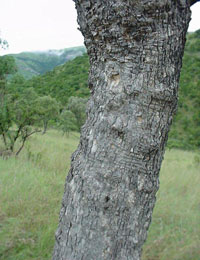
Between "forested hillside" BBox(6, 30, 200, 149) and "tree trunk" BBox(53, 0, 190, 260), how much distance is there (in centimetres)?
1239

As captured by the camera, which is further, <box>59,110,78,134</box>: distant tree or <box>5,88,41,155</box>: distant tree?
<box>59,110,78,134</box>: distant tree

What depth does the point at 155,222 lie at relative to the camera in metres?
2.83

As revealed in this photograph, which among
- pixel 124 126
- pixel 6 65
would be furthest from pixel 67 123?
pixel 124 126

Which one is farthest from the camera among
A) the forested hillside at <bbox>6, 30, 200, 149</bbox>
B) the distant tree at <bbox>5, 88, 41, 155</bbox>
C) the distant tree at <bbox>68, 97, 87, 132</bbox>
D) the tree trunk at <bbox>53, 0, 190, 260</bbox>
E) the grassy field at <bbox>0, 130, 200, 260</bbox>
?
the distant tree at <bbox>68, 97, 87, 132</bbox>

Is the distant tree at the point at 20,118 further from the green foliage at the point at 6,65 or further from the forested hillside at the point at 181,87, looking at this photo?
the forested hillside at the point at 181,87

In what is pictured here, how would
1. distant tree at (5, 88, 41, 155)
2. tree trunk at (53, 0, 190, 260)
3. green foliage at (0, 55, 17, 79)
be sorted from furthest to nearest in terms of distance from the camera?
green foliage at (0, 55, 17, 79) < distant tree at (5, 88, 41, 155) < tree trunk at (53, 0, 190, 260)

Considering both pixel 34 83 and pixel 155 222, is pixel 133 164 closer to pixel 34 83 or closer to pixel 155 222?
pixel 155 222

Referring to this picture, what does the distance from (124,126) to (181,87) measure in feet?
71.5

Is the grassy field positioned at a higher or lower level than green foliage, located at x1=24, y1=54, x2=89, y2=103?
lower

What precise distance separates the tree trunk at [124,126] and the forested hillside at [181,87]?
1239cm

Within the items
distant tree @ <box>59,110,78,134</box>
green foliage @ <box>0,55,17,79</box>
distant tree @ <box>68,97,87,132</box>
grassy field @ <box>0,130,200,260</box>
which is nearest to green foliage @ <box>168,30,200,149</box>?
distant tree @ <box>59,110,78,134</box>

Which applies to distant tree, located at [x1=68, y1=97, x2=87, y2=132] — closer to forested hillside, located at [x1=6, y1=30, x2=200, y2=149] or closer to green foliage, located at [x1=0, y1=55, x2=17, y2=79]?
forested hillside, located at [x1=6, y1=30, x2=200, y2=149]

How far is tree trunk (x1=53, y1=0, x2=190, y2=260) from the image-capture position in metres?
1.12

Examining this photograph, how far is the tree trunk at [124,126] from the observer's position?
1.12m
